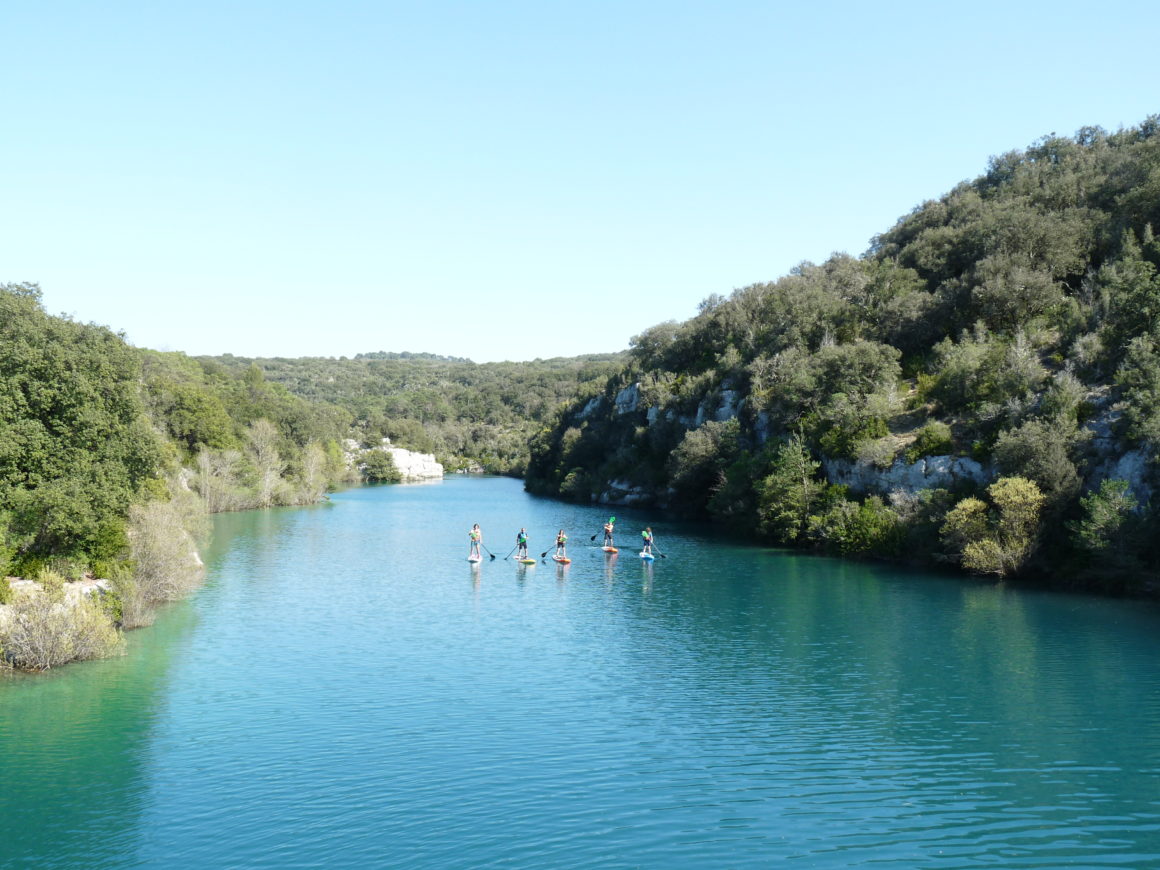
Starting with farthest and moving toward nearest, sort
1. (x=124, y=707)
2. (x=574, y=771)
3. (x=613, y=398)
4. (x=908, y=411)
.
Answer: (x=613, y=398)
(x=908, y=411)
(x=124, y=707)
(x=574, y=771)

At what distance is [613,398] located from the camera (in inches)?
4958

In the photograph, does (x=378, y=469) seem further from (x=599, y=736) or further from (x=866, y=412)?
(x=599, y=736)

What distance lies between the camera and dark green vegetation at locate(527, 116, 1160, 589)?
4600 centimetres

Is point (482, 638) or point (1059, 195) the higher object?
A: point (1059, 195)

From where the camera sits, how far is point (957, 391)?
58.2 metres

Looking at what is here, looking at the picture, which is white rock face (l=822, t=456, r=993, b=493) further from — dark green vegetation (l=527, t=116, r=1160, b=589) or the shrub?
the shrub

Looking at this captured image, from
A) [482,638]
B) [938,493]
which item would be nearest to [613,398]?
[938,493]

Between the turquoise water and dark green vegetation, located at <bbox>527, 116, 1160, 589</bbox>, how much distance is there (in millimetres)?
5949

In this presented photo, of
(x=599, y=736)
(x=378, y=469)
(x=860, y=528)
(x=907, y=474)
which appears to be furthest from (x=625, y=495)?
(x=599, y=736)

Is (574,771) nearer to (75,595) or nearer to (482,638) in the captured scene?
(482,638)

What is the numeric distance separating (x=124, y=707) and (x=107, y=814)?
751 cm

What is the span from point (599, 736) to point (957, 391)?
145 ft

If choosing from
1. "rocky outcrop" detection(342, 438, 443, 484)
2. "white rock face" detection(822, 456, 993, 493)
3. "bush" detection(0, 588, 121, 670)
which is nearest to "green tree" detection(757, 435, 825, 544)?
"white rock face" detection(822, 456, 993, 493)

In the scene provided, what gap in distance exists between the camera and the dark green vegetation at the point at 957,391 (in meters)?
46.0
